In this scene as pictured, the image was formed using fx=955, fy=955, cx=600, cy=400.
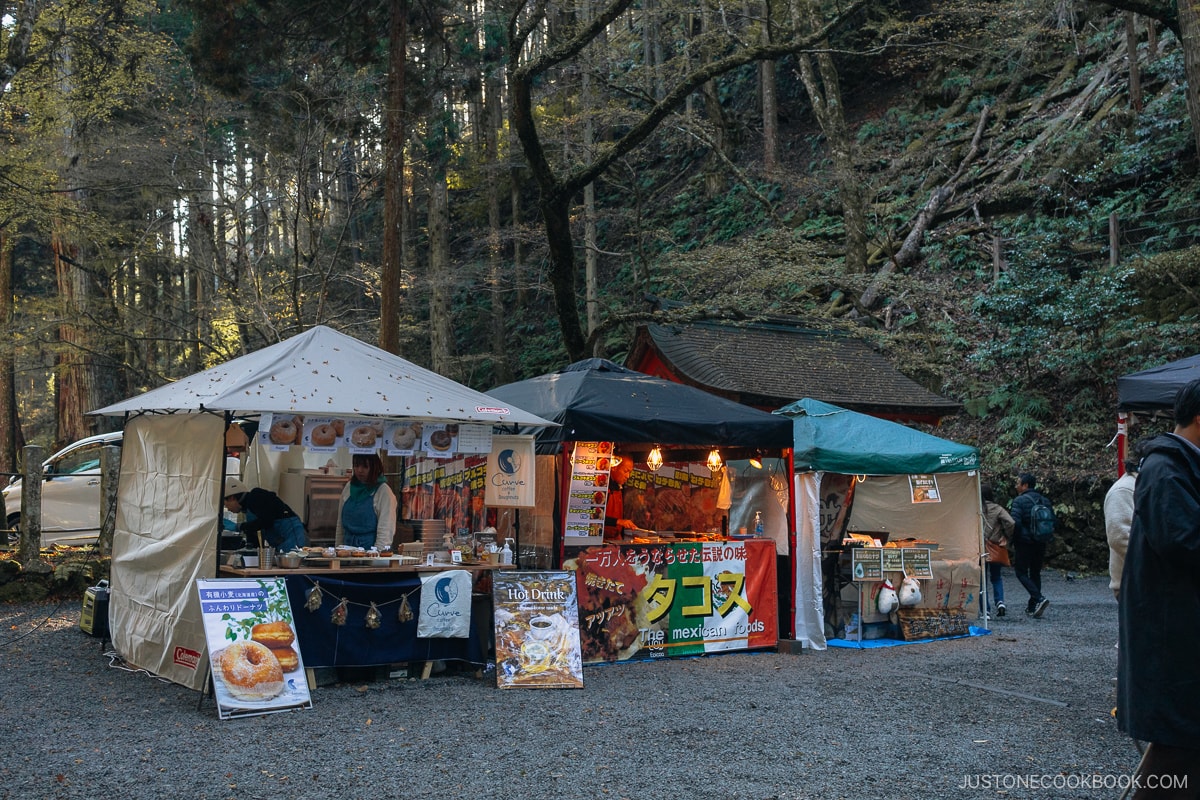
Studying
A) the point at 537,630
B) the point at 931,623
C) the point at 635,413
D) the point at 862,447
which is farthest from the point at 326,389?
the point at 931,623

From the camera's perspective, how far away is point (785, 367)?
16656mm

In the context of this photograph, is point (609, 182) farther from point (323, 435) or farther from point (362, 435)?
point (323, 435)

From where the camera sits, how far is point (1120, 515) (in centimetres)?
606

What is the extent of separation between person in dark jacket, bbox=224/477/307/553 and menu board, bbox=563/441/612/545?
8.01ft

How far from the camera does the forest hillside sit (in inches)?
532

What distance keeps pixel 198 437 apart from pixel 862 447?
6.56 m

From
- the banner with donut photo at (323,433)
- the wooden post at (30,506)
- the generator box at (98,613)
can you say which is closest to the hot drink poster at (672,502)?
the banner with donut photo at (323,433)

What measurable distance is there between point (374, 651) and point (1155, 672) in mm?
6162

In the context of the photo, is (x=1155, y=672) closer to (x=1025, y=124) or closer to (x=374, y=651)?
(x=374, y=651)

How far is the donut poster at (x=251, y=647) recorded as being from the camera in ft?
21.9

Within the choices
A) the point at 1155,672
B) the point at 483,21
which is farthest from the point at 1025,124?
the point at 1155,672

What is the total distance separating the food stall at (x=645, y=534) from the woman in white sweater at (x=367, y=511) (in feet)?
4.01

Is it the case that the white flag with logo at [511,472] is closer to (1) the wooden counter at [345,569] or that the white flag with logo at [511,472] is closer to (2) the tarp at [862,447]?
(1) the wooden counter at [345,569]

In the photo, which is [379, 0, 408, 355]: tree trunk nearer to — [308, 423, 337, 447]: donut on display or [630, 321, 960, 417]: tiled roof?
[630, 321, 960, 417]: tiled roof
